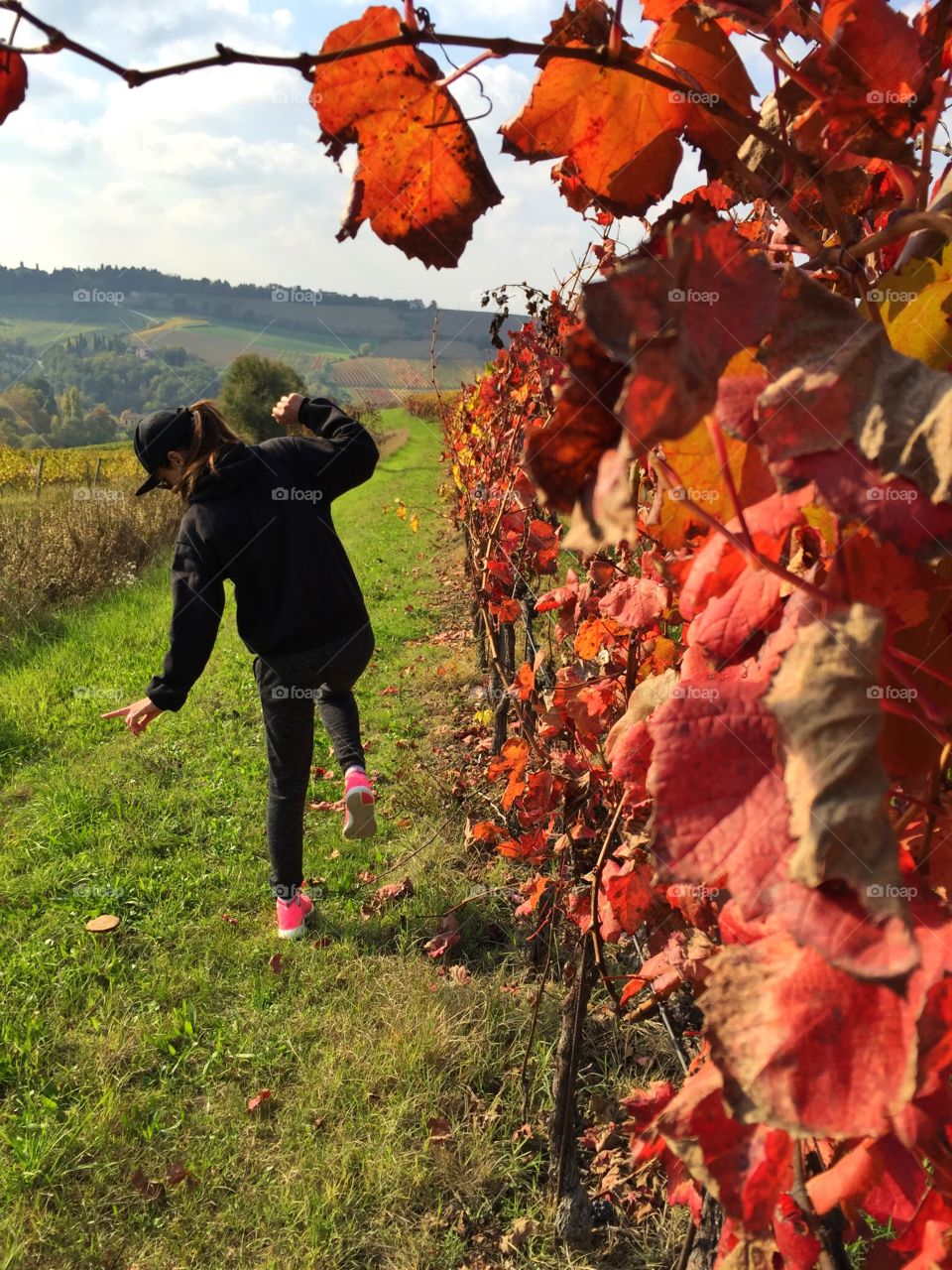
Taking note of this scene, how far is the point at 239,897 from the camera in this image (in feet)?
11.8

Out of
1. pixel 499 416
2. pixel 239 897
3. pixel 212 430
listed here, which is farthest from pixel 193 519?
pixel 499 416

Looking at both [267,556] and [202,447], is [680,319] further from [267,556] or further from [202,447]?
[202,447]

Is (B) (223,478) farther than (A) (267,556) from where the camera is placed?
No

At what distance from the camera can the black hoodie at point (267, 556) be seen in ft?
9.25

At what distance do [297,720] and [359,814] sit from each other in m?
0.53

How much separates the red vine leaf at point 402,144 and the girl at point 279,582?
2110 mm

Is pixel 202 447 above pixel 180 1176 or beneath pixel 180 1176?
above

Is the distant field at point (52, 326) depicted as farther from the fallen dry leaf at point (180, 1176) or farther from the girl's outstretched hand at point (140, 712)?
the fallen dry leaf at point (180, 1176)

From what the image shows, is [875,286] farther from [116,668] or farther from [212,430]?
[116,668]

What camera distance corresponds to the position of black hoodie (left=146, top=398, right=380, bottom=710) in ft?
9.25

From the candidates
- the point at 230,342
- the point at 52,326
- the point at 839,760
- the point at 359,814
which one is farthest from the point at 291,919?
the point at 52,326

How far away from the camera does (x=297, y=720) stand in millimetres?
3057

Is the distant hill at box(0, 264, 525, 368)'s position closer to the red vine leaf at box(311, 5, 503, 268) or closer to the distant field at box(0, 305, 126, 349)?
the distant field at box(0, 305, 126, 349)

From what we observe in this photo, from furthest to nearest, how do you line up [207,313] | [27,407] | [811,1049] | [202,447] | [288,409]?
[207,313]
[27,407]
[288,409]
[202,447]
[811,1049]
